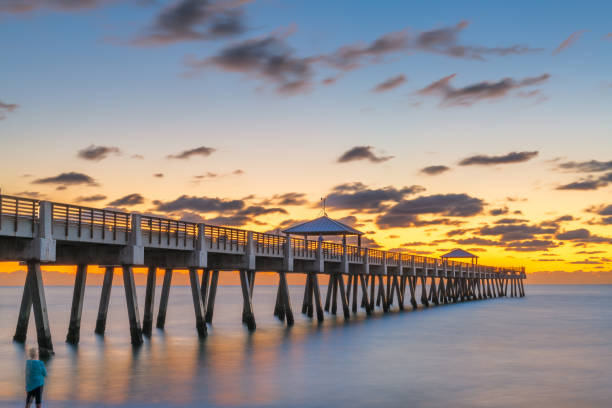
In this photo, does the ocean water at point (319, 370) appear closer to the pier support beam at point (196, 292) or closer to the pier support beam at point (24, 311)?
the pier support beam at point (24, 311)

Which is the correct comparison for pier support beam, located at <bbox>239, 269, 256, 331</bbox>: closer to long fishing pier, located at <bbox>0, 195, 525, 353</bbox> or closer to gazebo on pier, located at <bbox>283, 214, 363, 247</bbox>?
long fishing pier, located at <bbox>0, 195, 525, 353</bbox>

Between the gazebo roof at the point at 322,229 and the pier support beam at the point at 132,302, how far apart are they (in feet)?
103

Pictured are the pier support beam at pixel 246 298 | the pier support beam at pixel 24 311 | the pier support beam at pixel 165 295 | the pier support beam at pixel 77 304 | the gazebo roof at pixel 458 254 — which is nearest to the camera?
the pier support beam at pixel 24 311

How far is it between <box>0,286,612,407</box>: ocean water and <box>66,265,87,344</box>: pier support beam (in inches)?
32.5

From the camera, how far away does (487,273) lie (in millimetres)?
112438

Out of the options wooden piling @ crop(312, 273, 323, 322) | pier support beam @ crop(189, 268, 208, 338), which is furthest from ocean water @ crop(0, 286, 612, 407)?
wooden piling @ crop(312, 273, 323, 322)

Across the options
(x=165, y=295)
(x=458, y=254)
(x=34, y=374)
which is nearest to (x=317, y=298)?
(x=165, y=295)

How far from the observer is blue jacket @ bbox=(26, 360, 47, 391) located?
1552 centimetres

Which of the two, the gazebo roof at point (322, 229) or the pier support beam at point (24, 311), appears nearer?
the pier support beam at point (24, 311)

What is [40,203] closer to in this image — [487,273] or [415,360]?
[415,360]

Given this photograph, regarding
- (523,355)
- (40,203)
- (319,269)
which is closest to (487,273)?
(319,269)

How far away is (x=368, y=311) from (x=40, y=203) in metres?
41.7

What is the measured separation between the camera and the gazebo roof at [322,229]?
62344mm

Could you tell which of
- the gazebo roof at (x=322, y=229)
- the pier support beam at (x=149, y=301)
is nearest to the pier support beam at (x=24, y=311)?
the pier support beam at (x=149, y=301)
